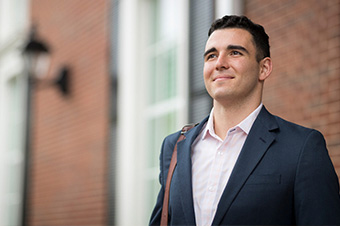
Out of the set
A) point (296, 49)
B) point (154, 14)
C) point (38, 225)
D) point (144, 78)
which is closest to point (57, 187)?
point (38, 225)

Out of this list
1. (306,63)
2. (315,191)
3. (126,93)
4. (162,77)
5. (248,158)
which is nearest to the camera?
(315,191)

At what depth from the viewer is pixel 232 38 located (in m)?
2.18

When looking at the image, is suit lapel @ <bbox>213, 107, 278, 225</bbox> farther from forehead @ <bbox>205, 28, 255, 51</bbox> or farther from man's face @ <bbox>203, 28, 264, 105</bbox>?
forehead @ <bbox>205, 28, 255, 51</bbox>

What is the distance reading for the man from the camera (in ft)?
6.49

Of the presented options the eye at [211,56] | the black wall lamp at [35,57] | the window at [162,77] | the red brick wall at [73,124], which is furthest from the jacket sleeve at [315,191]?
the black wall lamp at [35,57]

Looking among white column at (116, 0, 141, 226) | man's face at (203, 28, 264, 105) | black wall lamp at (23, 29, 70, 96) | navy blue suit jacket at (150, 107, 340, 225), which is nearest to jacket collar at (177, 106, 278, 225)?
navy blue suit jacket at (150, 107, 340, 225)

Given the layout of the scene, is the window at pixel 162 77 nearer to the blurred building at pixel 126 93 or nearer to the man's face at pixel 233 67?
the blurred building at pixel 126 93

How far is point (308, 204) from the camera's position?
195 cm

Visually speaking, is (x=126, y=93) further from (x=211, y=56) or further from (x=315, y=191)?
(x=315, y=191)

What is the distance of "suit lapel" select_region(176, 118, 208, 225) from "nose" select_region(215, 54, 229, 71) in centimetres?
30

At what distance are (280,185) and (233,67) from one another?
1.53 feet

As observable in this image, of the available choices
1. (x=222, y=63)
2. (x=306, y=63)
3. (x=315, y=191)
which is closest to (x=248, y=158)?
(x=315, y=191)

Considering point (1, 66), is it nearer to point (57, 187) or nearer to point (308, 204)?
point (57, 187)

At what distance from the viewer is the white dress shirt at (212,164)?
212cm
